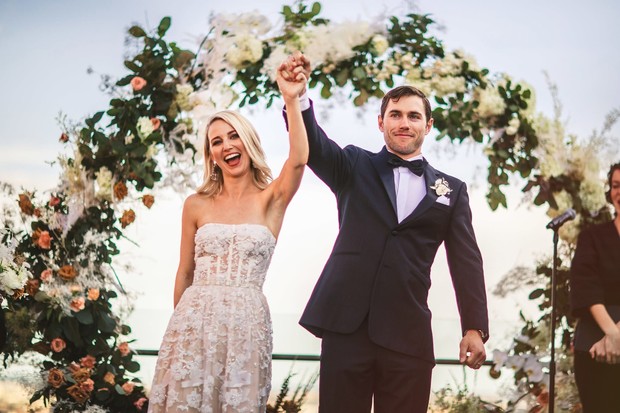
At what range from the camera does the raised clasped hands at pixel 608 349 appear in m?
3.60

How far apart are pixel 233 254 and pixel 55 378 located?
154 cm

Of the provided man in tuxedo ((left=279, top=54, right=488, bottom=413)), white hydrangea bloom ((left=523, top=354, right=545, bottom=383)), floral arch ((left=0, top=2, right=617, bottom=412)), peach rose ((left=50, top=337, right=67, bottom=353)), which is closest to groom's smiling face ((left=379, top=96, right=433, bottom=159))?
man in tuxedo ((left=279, top=54, right=488, bottom=413))

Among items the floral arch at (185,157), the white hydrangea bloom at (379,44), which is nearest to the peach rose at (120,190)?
the floral arch at (185,157)

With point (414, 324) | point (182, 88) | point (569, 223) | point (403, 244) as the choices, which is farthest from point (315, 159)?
point (569, 223)

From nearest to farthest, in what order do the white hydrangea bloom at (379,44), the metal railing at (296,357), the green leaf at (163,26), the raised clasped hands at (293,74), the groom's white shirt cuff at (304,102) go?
the raised clasped hands at (293,74), the groom's white shirt cuff at (304,102), the white hydrangea bloom at (379,44), the green leaf at (163,26), the metal railing at (296,357)

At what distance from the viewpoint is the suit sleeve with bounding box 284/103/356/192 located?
9.15ft

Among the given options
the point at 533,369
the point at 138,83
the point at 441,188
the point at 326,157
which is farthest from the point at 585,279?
the point at 138,83

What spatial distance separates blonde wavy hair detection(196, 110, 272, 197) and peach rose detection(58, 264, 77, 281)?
1211 millimetres

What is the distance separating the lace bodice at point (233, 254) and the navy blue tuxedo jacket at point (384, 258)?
0.25 m

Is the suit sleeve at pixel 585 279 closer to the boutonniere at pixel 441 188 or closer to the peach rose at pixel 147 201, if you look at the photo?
the boutonniere at pixel 441 188

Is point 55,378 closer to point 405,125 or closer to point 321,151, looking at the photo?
point 321,151

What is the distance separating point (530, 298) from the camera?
406 centimetres

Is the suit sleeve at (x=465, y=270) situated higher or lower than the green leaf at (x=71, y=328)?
higher

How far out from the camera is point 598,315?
3.66 m
